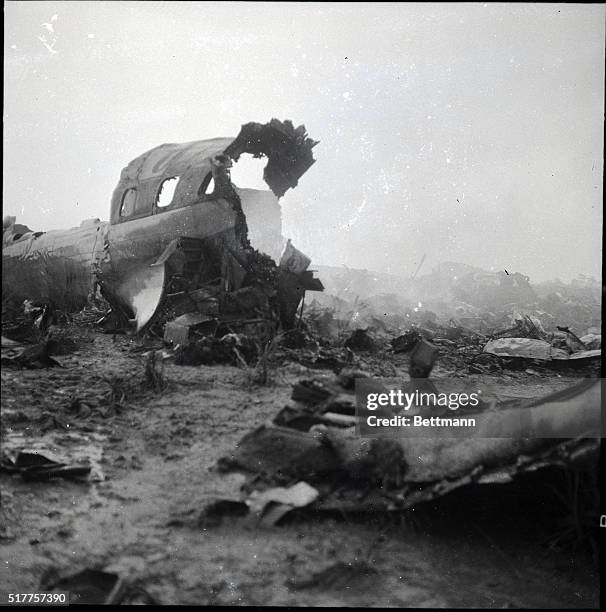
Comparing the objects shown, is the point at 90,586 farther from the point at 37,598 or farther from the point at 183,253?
the point at 183,253

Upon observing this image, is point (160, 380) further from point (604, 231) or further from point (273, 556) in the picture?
point (604, 231)

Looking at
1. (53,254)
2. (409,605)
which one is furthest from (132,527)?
(53,254)

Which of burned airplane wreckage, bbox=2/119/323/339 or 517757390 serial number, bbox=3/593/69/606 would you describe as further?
burned airplane wreckage, bbox=2/119/323/339

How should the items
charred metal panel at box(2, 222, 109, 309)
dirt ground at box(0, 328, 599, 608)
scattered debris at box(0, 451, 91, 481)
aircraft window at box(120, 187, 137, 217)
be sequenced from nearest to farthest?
1. dirt ground at box(0, 328, 599, 608)
2. scattered debris at box(0, 451, 91, 481)
3. charred metal panel at box(2, 222, 109, 309)
4. aircraft window at box(120, 187, 137, 217)

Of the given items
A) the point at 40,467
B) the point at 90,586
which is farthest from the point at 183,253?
the point at 90,586

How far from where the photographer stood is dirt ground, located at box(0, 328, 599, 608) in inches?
91.2

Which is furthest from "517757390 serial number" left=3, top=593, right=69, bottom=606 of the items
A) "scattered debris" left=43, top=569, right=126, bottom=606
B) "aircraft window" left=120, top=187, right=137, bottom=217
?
"aircraft window" left=120, top=187, right=137, bottom=217

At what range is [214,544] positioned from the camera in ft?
7.86

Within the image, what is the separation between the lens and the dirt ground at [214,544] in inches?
91.2

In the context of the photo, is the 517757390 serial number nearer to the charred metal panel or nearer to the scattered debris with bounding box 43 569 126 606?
the scattered debris with bounding box 43 569 126 606

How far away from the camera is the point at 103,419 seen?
9.02 ft

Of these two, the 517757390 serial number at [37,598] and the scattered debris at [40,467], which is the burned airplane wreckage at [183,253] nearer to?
the scattered debris at [40,467]

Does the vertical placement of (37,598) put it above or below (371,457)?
below

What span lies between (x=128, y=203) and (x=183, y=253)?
119cm
